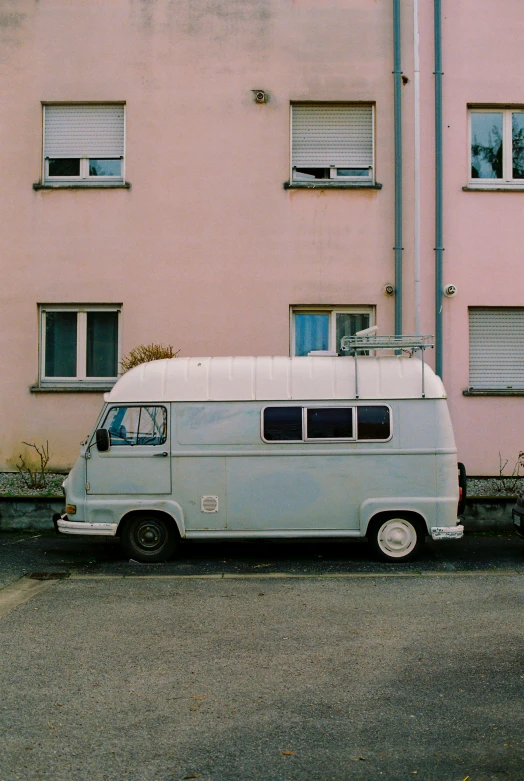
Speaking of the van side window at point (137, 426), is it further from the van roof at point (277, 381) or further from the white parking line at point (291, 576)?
the white parking line at point (291, 576)

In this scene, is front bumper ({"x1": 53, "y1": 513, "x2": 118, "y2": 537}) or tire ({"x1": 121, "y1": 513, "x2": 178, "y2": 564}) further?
tire ({"x1": 121, "y1": 513, "x2": 178, "y2": 564})

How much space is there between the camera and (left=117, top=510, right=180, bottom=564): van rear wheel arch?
995 cm

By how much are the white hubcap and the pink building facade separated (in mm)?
4845

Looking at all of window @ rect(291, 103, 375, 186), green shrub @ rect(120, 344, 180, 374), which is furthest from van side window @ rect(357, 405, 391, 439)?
window @ rect(291, 103, 375, 186)

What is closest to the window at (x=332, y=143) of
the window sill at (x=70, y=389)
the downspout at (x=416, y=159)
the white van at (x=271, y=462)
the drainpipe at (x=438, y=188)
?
the downspout at (x=416, y=159)

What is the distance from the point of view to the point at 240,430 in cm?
990

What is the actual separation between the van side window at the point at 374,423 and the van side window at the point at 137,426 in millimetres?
Result: 2229

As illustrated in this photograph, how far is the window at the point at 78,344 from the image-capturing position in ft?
48.5

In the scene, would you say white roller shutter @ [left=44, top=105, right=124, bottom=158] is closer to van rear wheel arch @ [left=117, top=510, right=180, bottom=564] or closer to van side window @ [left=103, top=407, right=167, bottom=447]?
van side window @ [left=103, top=407, right=167, bottom=447]

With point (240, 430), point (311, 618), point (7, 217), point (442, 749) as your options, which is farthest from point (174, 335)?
point (442, 749)

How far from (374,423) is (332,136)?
6.72m

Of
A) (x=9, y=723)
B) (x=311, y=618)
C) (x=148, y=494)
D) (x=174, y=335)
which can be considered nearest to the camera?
(x=9, y=723)

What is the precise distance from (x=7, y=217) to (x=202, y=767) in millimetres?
12141

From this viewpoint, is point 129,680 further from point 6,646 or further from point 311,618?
point 311,618
